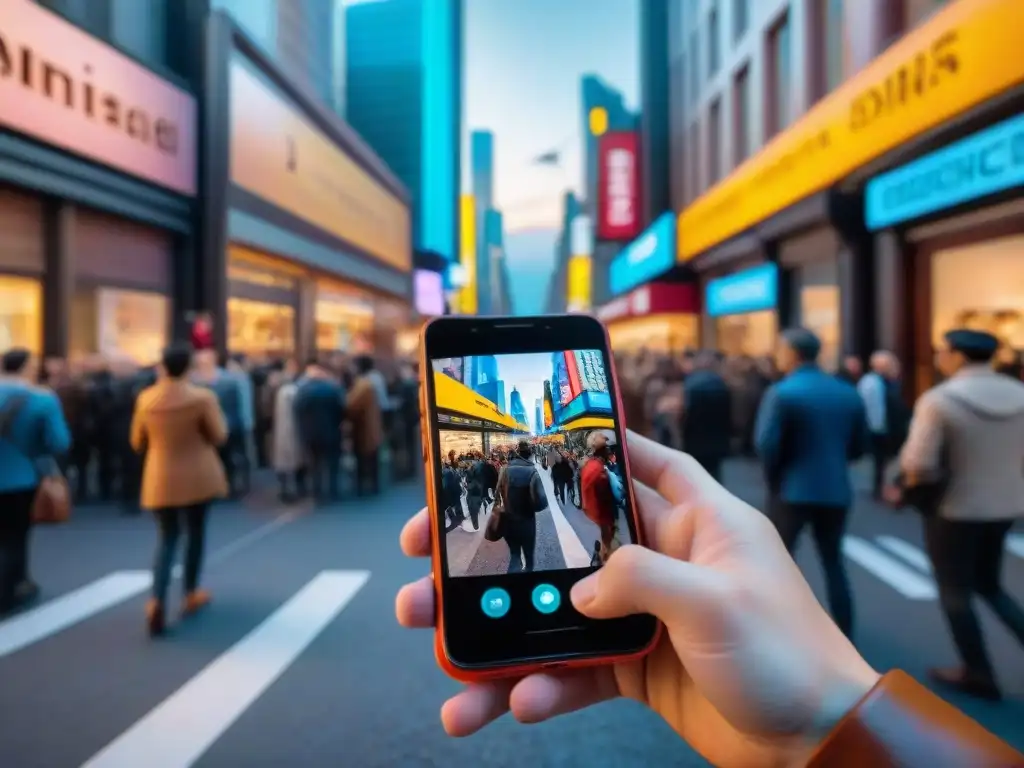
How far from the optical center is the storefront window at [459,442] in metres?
1.83

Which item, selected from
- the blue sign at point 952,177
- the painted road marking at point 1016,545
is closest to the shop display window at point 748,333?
the blue sign at point 952,177

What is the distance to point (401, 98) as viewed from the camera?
4715 inches

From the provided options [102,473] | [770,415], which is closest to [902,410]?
[770,415]

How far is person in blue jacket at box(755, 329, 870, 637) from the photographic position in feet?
16.1

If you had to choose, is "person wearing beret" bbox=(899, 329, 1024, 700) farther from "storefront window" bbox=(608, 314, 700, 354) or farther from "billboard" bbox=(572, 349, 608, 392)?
"storefront window" bbox=(608, 314, 700, 354)

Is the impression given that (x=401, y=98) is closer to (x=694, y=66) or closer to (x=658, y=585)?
(x=694, y=66)

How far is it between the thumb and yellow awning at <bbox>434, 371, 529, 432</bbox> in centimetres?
45

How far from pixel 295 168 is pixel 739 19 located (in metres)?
14.7

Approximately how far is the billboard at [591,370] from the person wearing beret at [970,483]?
3.12 metres

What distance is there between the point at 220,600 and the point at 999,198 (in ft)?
35.9

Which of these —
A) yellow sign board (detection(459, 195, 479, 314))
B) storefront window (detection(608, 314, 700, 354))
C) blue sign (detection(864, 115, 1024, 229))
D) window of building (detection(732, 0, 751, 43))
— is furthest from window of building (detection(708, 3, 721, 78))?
yellow sign board (detection(459, 195, 479, 314))

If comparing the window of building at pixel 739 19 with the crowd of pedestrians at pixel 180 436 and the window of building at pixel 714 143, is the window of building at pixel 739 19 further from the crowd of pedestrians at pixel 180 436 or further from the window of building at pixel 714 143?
the crowd of pedestrians at pixel 180 436

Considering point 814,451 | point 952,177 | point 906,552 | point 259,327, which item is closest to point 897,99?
point 952,177

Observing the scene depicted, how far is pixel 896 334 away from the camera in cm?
1411
